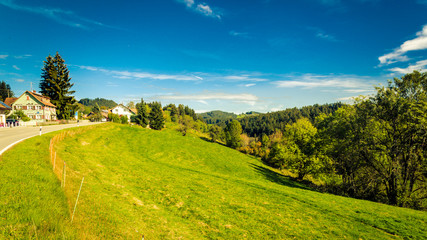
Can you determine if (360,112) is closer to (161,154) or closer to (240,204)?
(240,204)

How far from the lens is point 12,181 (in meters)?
7.89

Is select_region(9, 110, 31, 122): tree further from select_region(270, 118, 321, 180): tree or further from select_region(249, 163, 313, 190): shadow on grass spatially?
select_region(270, 118, 321, 180): tree

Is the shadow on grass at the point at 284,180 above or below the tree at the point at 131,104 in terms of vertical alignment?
below

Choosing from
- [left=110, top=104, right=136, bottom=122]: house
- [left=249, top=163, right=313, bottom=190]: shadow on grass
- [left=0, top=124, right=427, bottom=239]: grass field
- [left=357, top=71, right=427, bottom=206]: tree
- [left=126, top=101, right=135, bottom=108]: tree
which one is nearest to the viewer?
[left=0, top=124, right=427, bottom=239]: grass field

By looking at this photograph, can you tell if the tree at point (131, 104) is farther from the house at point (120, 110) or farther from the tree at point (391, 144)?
the tree at point (391, 144)

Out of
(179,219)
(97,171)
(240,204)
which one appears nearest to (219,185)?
(240,204)

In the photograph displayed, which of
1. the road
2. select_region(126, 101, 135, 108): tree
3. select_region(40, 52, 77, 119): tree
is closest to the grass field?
the road

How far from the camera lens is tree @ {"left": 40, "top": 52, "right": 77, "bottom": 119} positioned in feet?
144

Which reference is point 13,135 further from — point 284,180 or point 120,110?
point 120,110

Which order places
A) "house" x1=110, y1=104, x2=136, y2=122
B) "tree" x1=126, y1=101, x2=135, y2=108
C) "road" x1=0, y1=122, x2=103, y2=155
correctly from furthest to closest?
"tree" x1=126, y1=101, x2=135, y2=108, "house" x1=110, y1=104, x2=136, y2=122, "road" x1=0, y1=122, x2=103, y2=155

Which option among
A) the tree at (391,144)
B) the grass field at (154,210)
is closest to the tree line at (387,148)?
the tree at (391,144)

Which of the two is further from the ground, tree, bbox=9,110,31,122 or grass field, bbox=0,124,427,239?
tree, bbox=9,110,31,122

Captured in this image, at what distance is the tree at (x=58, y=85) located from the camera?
4391 centimetres

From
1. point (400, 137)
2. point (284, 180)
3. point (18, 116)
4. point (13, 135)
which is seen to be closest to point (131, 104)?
point (18, 116)
